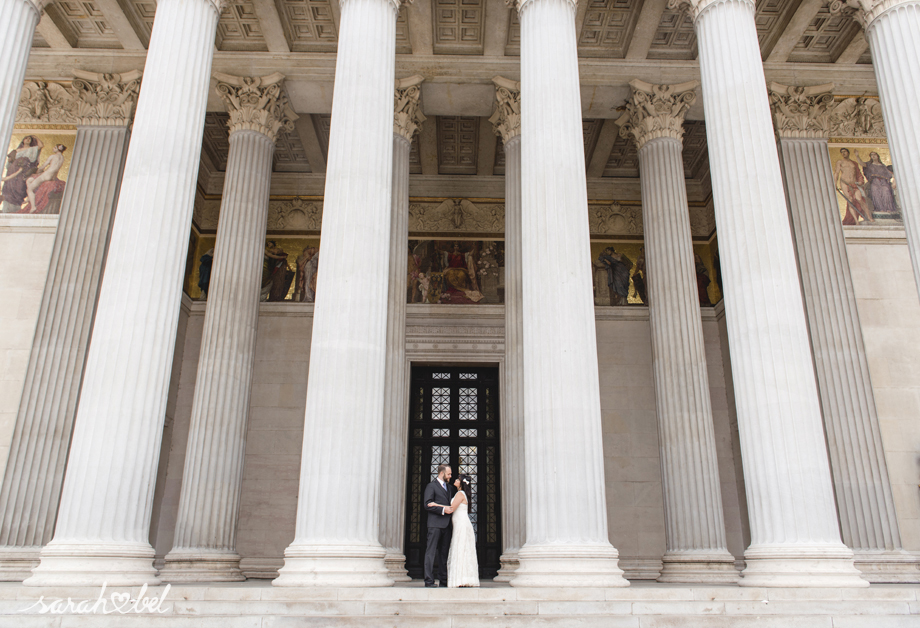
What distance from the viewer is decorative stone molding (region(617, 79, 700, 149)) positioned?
18.1 metres

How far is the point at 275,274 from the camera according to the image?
23094 mm

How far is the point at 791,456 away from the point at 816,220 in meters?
9.27

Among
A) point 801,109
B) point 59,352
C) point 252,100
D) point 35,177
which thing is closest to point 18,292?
point 35,177

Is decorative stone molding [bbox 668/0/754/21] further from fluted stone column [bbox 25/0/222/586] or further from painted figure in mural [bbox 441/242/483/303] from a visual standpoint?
painted figure in mural [bbox 441/242/483/303]

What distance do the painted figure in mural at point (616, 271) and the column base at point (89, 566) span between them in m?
16.5

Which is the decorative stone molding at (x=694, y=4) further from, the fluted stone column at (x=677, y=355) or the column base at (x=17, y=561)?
the column base at (x=17, y=561)

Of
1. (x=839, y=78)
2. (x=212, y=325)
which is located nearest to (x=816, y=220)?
(x=839, y=78)

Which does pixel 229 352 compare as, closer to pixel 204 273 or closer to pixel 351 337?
pixel 351 337

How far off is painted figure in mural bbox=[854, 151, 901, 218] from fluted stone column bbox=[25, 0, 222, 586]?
58.8ft

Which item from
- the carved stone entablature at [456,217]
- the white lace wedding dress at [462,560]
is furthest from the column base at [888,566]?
the carved stone entablature at [456,217]

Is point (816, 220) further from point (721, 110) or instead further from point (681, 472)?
point (681, 472)

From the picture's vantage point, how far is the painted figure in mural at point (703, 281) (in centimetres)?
2300

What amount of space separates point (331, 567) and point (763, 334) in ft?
25.5

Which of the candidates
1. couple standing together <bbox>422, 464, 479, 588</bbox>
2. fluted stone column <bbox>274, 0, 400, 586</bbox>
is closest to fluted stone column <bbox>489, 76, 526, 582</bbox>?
couple standing together <bbox>422, 464, 479, 588</bbox>
